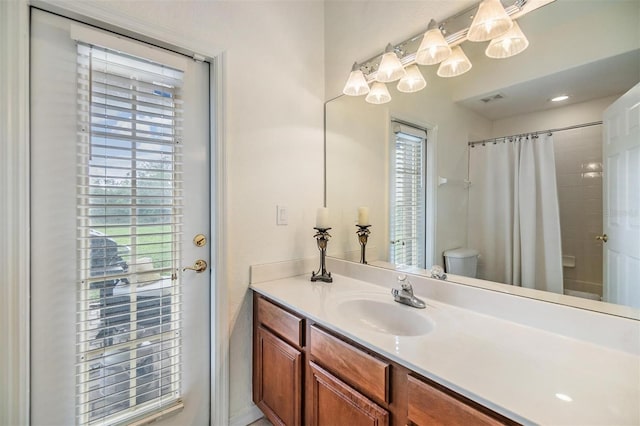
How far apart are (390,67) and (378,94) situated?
186mm

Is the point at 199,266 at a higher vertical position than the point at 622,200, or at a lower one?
lower

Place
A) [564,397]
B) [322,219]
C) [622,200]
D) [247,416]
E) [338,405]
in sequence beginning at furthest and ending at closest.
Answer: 1. [322,219]
2. [247,416]
3. [338,405]
4. [622,200]
5. [564,397]

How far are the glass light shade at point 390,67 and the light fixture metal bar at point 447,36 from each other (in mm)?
38

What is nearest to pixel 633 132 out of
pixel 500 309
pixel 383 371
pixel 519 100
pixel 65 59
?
pixel 519 100

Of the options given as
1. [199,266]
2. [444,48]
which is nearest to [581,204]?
[444,48]

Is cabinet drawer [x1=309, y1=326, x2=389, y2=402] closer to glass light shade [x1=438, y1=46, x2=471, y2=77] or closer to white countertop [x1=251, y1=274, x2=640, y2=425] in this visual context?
white countertop [x1=251, y1=274, x2=640, y2=425]

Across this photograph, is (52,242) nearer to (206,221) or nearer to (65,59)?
(206,221)

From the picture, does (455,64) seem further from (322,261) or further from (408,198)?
(322,261)

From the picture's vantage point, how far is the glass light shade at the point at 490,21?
1093mm

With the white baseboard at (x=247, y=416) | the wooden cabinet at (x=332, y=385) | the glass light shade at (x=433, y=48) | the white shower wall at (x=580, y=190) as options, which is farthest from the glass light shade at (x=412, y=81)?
the white baseboard at (x=247, y=416)

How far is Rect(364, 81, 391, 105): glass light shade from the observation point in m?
1.63

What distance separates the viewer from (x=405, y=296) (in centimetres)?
126

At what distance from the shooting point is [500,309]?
3.64 feet

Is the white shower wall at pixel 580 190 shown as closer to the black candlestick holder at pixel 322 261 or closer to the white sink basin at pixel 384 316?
the white sink basin at pixel 384 316
